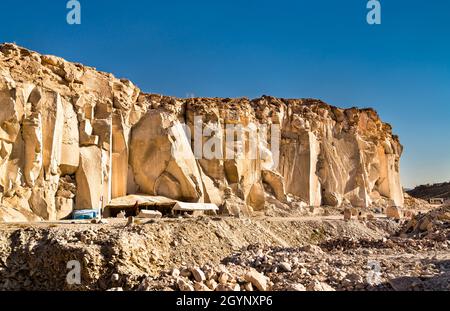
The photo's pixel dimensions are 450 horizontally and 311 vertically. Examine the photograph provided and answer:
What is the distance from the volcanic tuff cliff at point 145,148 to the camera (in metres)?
26.6

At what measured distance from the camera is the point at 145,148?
35250 millimetres

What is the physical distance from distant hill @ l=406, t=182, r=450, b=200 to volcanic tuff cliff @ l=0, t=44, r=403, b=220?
3649 centimetres

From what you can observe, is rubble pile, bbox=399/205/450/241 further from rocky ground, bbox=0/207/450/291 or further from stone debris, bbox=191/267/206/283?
stone debris, bbox=191/267/206/283

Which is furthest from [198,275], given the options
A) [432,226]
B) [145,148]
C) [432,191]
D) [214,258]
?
[432,191]

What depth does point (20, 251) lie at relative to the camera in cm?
1814

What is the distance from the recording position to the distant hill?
84.0 metres

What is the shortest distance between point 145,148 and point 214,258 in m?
16.4

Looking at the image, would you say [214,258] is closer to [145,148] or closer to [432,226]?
[432,226]

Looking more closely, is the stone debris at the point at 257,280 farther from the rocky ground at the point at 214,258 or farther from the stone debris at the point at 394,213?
the stone debris at the point at 394,213

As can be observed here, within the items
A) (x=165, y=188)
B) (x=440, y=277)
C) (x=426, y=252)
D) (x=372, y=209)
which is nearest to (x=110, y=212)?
(x=165, y=188)

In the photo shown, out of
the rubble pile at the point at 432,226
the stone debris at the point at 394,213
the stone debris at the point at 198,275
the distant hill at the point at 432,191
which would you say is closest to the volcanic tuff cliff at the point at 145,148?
the stone debris at the point at 394,213

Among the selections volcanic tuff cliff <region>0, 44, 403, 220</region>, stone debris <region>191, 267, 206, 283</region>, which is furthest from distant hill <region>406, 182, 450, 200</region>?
stone debris <region>191, 267, 206, 283</region>

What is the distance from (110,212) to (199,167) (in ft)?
31.0
